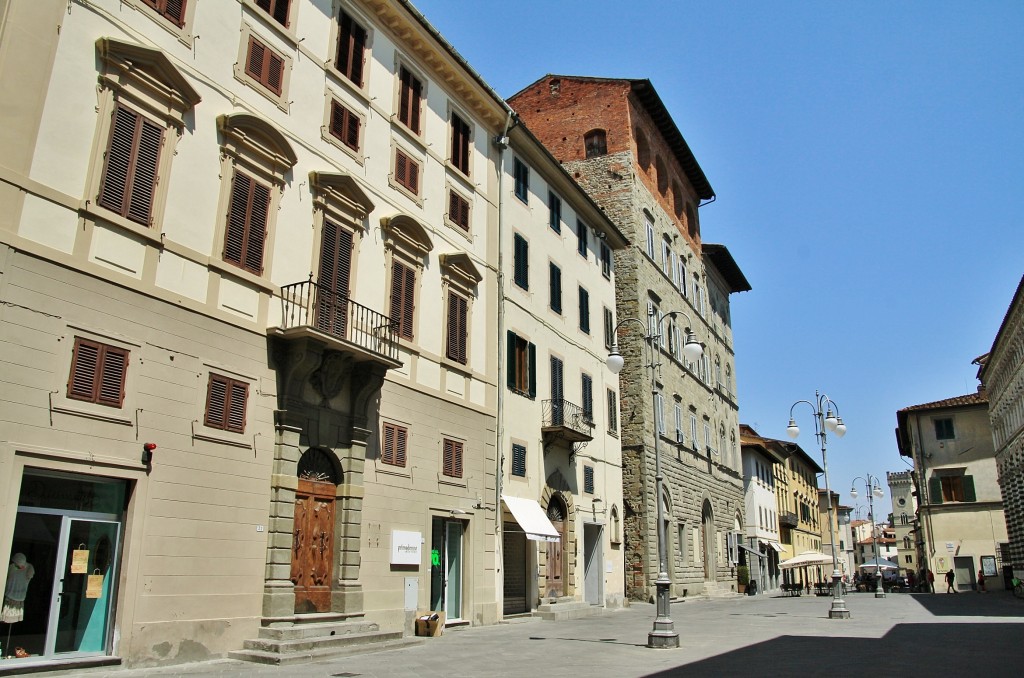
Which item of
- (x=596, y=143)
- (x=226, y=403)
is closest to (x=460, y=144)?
(x=226, y=403)

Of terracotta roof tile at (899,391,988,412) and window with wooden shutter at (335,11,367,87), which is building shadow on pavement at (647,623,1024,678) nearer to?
window with wooden shutter at (335,11,367,87)

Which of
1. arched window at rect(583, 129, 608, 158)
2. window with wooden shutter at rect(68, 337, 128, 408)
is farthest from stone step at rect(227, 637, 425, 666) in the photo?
arched window at rect(583, 129, 608, 158)

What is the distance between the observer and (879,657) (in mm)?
13570

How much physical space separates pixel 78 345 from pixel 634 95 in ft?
97.8

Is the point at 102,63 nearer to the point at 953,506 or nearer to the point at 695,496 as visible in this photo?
the point at 695,496

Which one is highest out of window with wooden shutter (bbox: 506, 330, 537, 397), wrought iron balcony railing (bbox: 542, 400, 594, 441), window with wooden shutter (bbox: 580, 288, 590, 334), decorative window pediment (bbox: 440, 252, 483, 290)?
window with wooden shutter (bbox: 580, 288, 590, 334)

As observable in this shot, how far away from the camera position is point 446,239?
65.4 ft

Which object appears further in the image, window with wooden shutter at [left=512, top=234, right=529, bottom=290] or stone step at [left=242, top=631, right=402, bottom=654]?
window with wooden shutter at [left=512, top=234, right=529, bottom=290]

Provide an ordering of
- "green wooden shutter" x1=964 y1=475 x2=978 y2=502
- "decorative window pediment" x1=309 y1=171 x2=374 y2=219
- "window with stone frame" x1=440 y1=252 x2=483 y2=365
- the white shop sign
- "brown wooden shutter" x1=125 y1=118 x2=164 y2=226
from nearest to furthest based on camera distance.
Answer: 1. "brown wooden shutter" x1=125 y1=118 x2=164 y2=226
2. "decorative window pediment" x1=309 y1=171 x2=374 y2=219
3. the white shop sign
4. "window with stone frame" x1=440 y1=252 x2=483 y2=365
5. "green wooden shutter" x1=964 y1=475 x2=978 y2=502

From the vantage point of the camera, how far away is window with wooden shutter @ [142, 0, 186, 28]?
13.0m

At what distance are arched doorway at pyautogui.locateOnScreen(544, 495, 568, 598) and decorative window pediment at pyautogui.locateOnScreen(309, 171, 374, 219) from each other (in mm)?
11130

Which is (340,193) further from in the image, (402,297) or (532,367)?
(532,367)

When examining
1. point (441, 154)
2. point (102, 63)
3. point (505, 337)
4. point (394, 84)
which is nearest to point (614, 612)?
point (505, 337)

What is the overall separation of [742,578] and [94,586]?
40306mm
